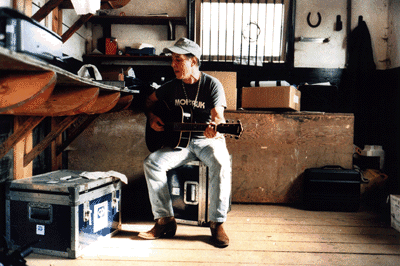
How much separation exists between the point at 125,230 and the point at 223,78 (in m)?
1.72

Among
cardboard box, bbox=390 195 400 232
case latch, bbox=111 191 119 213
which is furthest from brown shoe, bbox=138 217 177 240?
cardboard box, bbox=390 195 400 232

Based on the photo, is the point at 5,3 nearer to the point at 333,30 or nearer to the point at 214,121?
the point at 214,121

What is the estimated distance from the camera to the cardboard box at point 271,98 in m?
2.90

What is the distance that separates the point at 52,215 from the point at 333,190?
2277 millimetres

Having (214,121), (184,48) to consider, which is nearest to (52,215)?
(214,121)

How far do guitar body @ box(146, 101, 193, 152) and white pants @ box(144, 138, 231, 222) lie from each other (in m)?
0.07

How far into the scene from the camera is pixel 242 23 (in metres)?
3.77

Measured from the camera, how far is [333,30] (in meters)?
3.62

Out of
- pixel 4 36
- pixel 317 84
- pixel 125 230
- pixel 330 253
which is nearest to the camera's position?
pixel 4 36

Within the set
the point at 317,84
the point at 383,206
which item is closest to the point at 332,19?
the point at 317,84

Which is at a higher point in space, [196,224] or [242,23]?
[242,23]

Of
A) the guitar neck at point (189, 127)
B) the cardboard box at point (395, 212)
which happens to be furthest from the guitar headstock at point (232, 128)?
the cardboard box at point (395, 212)

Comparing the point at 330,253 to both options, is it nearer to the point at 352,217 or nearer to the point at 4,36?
the point at 352,217

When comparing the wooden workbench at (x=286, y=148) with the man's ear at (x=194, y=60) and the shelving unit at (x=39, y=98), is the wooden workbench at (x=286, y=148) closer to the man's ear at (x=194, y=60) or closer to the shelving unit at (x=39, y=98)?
the man's ear at (x=194, y=60)
